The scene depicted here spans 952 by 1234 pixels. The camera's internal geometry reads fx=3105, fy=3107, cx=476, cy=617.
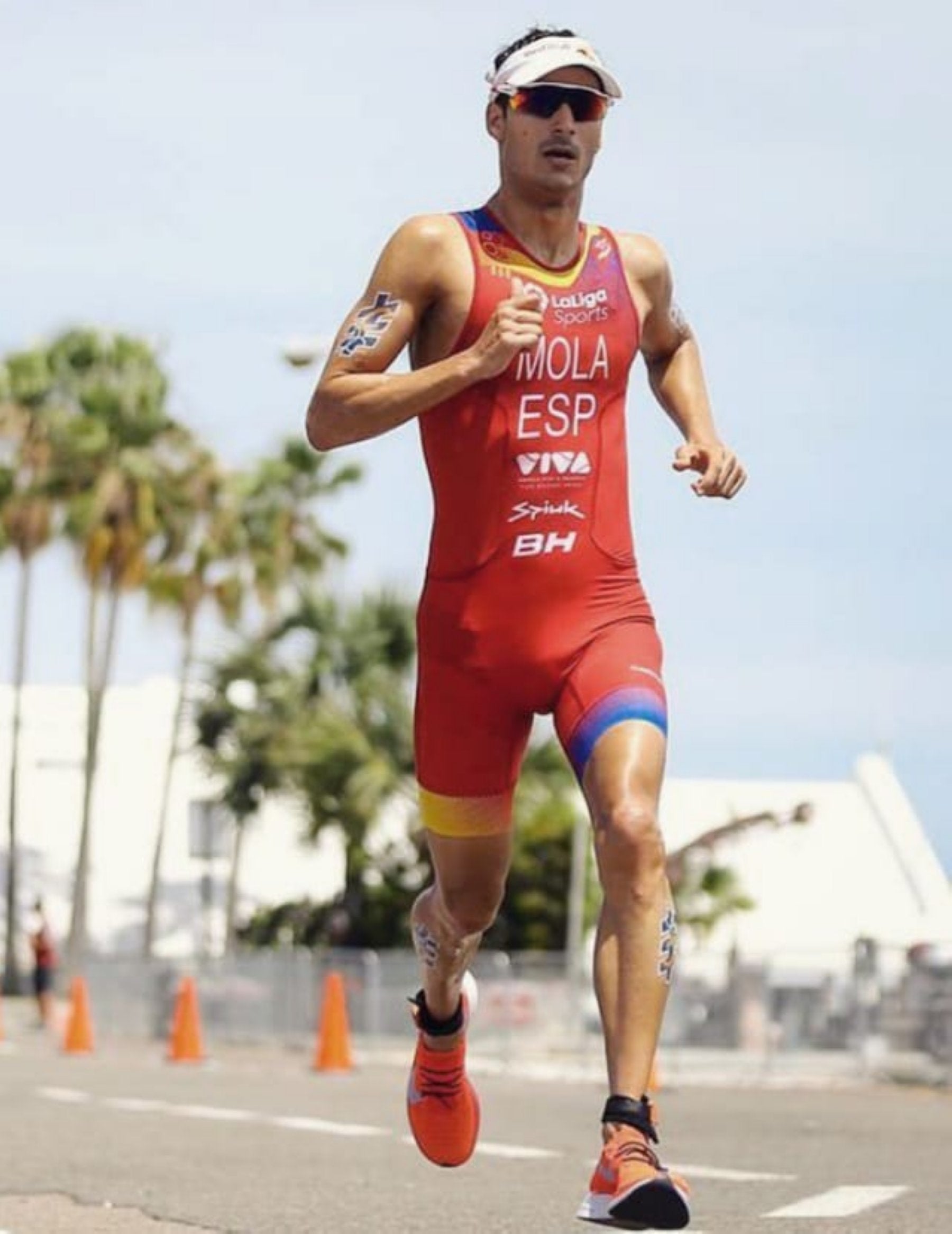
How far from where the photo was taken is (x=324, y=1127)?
533 inches

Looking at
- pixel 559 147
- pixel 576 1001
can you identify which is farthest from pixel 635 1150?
pixel 576 1001

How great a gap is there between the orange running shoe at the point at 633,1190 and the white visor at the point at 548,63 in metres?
2.27

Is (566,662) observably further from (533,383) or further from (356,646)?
(356,646)

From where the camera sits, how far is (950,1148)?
11.5 meters

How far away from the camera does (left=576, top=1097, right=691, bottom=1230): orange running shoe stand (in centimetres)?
604

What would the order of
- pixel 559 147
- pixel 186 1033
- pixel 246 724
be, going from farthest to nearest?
1. pixel 246 724
2. pixel 186 1033
3. pixel 559 147

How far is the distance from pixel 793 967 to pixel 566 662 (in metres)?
17.9

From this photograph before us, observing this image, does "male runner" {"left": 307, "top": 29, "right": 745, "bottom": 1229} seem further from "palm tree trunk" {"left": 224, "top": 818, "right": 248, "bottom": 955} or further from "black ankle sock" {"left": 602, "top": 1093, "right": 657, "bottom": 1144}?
"palm tree trunk" {"left": 224, "top": 818, "right": 248, "bottom": 955}

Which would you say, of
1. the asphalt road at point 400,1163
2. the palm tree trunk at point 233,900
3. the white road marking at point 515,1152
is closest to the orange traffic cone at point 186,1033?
the asphalt road at point 400,1163

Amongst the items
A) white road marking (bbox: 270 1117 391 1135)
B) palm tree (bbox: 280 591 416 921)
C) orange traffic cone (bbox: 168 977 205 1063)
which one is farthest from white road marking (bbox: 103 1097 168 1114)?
palm tree (bbox: 280 591 416 921)

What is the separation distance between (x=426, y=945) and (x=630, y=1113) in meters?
1.46

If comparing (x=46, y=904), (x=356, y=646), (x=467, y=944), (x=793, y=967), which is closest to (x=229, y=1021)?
(x=793, y=967)

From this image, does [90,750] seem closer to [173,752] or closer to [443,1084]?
[173,752]

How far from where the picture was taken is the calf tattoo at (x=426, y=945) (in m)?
7.57
